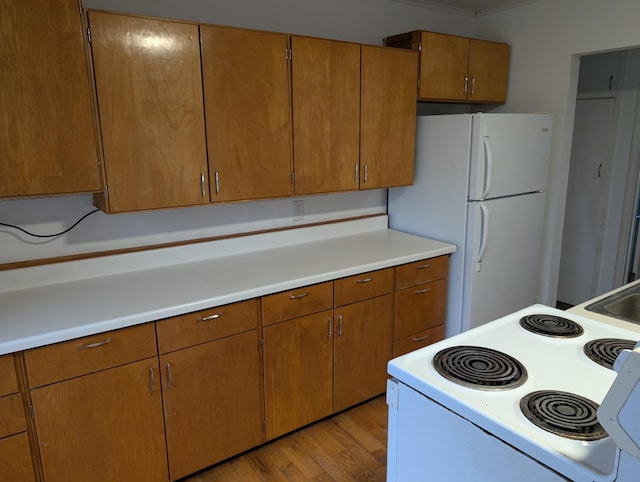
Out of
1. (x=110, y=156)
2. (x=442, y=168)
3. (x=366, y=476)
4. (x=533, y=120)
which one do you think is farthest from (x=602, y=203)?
(x=110, y=156)

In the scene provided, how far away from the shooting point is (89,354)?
5.47 feet

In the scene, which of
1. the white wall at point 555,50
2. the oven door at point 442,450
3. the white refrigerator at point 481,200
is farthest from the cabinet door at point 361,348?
the white wall at point 555,50

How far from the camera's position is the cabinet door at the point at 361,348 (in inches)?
94.1

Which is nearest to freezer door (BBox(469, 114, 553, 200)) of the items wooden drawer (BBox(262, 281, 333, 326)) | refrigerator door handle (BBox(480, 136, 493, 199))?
refrigerator door handle (BBox(480, 136, 493, 199))

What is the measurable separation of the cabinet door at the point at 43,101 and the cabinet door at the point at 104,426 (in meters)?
0.77

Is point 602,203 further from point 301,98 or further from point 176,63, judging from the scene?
point 176,63

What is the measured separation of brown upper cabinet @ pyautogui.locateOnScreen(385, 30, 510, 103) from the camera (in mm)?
2816

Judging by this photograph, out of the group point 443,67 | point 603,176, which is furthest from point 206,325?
point 603,176

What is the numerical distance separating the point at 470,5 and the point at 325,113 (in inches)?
67.5

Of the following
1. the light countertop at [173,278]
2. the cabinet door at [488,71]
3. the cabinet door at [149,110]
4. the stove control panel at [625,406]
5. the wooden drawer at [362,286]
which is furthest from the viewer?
the cabinet door at [488,71]

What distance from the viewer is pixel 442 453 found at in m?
1.13

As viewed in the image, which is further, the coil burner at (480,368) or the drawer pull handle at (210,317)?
the drawer pull handle at (210,317)

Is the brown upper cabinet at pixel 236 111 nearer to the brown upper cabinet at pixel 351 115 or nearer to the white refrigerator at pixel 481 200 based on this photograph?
the brown upper cabinet at pixel 351 115

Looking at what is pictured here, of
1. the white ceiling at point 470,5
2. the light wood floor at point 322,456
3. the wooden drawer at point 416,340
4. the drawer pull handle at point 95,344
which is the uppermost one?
the white ceiling at point 470,5
